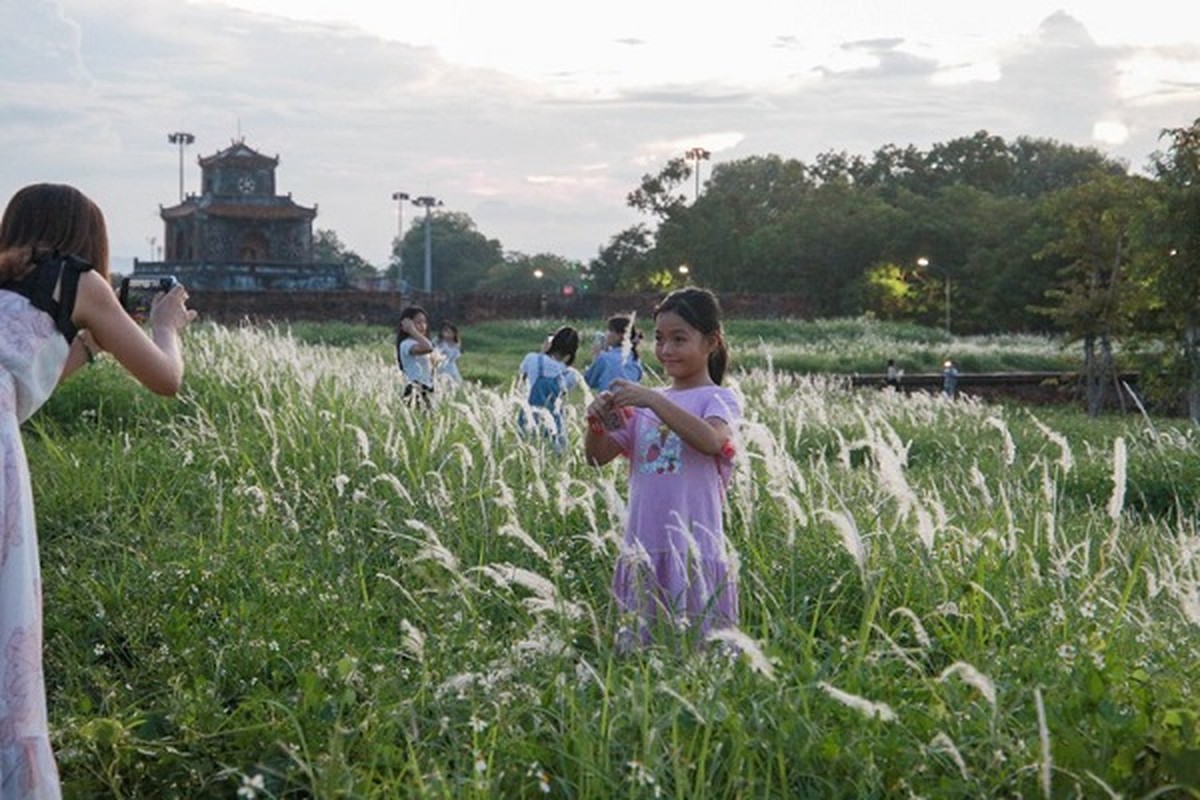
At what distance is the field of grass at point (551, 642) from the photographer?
10.5 feet

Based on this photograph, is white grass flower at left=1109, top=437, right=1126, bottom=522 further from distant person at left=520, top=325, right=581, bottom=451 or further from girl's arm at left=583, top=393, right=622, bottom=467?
distant person at left=520, top=325, right=581, bottom=451

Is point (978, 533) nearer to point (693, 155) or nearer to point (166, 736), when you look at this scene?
point (166, 736)

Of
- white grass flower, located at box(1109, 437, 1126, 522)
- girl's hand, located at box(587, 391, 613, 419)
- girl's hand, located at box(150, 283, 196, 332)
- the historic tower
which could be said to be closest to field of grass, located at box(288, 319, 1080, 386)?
the historic tower

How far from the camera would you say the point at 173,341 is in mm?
3945

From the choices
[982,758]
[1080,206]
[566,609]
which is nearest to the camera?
[982,758]

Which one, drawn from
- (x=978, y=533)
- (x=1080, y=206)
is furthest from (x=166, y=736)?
(x=1080, y=206)

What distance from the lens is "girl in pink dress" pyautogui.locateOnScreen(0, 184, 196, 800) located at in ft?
11.4

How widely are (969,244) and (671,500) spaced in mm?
47686

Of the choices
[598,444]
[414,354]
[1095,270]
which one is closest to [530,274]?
Result: [1095,270]

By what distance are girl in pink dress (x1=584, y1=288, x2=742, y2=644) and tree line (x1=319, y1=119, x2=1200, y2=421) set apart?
13.9 metres

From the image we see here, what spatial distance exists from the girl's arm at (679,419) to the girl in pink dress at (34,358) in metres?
1.11

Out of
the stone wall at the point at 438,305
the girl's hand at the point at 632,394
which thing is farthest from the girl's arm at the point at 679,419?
the stone wall at the point at 438,305

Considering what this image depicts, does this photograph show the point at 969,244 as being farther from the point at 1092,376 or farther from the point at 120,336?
the point at 120,336

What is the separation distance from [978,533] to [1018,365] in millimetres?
32981
